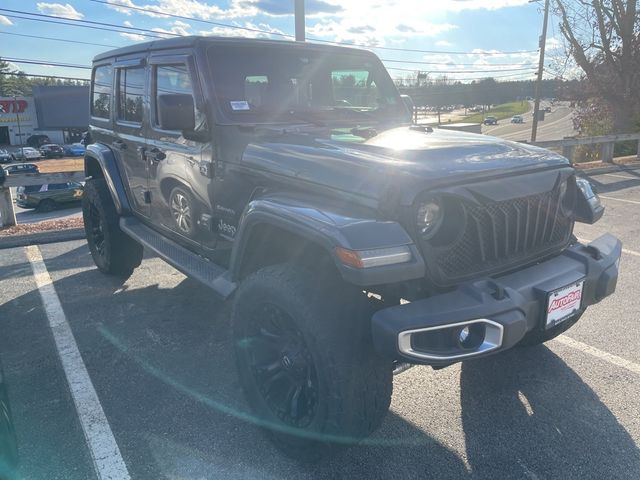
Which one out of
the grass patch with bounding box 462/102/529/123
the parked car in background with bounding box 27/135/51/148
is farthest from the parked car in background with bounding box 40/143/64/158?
the grass patch with bounding box 462/102/529/123

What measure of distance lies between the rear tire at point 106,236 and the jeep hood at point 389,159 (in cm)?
253

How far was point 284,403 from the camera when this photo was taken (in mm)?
2678

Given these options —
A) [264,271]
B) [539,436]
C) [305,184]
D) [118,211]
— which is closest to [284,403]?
[264,271]

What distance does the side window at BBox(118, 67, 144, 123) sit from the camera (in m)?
4.30

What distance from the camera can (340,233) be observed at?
2.19m

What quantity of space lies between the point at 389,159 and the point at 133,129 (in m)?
2.75

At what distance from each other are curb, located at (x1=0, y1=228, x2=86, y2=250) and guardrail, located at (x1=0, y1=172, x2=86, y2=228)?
84 cm

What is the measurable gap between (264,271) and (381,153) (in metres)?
0.85

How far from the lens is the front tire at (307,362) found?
2.25 meters

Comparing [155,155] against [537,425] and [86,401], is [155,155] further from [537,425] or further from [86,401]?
[537,425]

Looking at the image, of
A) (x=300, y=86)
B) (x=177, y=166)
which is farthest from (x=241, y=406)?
(x=300, y=86)

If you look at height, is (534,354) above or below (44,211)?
above

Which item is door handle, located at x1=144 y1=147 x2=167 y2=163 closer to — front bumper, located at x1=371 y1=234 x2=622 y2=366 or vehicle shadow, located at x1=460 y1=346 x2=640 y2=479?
front bumper, located at x1=371 y1=234 x2=622 y2=366

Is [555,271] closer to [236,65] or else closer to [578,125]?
[236,65]
